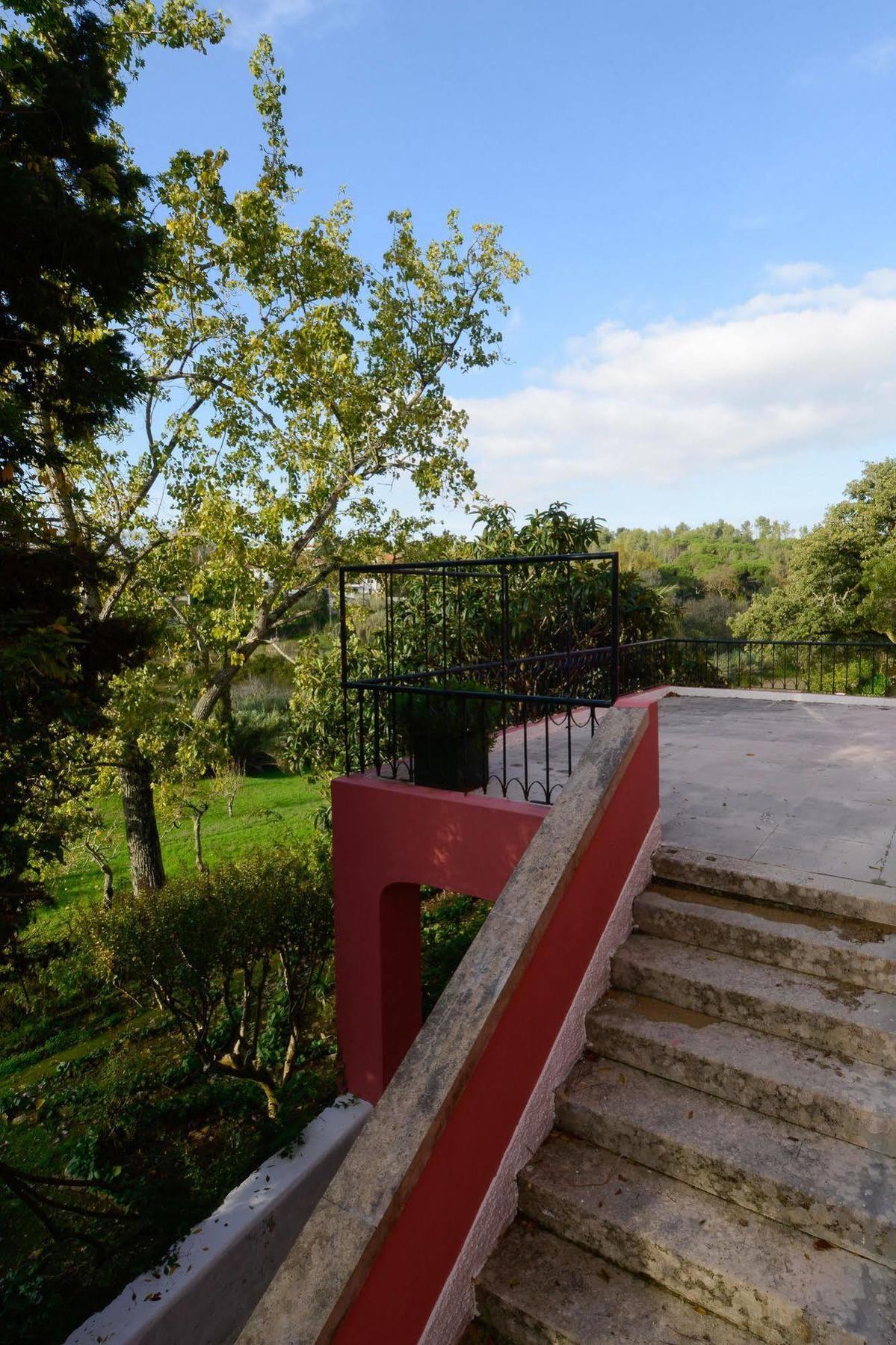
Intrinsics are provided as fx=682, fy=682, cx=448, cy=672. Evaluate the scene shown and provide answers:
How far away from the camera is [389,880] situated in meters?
4.46

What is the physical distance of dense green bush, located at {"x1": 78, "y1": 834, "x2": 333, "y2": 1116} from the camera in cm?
614

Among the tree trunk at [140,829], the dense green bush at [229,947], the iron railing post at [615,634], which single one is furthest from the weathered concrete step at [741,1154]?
the tree trunk at [140,829]

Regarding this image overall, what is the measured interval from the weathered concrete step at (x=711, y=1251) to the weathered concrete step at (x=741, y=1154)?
4cm

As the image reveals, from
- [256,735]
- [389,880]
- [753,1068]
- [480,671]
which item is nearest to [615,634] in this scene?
[753,1068]

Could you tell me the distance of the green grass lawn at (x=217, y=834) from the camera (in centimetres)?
1424

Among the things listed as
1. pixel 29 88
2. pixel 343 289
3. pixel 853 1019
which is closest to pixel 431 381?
pixel 343 289

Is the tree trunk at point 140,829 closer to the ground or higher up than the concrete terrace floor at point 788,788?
closer to the ground

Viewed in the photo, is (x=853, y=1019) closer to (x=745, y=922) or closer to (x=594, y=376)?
(x=745, y=922)

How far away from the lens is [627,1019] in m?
2.77

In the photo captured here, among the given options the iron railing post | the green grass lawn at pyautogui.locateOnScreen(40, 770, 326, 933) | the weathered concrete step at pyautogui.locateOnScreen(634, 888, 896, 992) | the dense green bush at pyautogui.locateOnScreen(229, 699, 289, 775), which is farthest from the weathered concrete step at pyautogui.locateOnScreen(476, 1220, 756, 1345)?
the dense green bush at pyautogui.locateOnScreen(229, 699, 289, 775)

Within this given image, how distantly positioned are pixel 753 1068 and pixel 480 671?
5565 millimetres

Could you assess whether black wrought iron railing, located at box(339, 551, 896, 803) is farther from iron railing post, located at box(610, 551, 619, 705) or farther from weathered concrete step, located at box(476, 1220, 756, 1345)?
weathered concrete step, located at box(476, 1220, 756, 1345)

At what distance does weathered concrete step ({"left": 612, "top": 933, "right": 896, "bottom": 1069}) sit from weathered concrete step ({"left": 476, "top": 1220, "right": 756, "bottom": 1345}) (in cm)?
→ 96

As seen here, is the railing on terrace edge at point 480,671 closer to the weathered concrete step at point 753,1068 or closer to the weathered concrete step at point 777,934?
the weathered concrete step at point 777,934
